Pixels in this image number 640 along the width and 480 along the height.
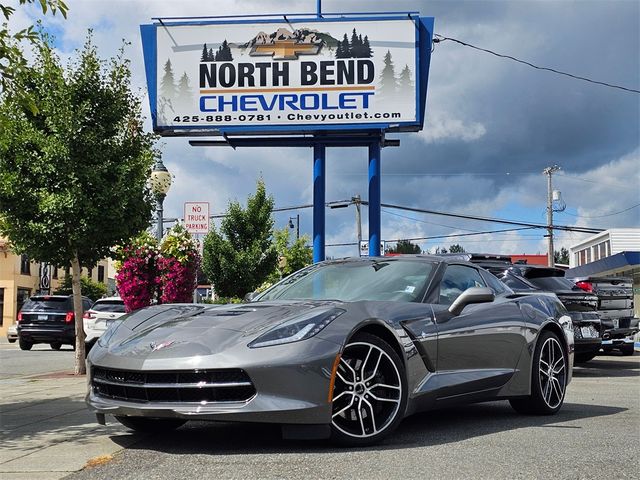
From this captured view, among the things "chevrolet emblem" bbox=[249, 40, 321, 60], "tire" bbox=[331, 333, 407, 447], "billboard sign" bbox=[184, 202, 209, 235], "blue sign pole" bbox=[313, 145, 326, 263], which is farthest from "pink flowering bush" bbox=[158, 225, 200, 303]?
"tire" bbox=[331, 333, 407, 447]

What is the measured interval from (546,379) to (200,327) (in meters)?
3.27

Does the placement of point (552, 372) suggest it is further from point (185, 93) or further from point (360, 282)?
point (185, 93)

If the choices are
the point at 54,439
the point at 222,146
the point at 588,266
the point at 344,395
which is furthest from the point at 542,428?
the point at 588,266

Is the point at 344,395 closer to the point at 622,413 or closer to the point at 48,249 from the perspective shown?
the point at 622,413

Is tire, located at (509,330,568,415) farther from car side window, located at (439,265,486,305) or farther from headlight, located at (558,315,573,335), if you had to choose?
car side window, located at (439,265,486,305)

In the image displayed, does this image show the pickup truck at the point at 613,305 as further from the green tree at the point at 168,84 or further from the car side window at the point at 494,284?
the green tree at the point at 168,84

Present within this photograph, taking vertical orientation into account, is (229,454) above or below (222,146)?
below

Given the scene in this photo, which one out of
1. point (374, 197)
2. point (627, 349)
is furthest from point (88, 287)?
point (627, 349)

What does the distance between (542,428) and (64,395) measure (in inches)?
211

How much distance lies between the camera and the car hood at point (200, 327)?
450 centimetres

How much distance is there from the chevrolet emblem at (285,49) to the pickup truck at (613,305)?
7.57 meters

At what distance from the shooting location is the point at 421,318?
5.26 metres

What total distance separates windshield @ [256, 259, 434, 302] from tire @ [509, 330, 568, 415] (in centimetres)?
137

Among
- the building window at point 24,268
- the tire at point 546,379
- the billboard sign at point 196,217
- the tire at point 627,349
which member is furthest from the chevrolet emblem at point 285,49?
the building window at point 24,268
